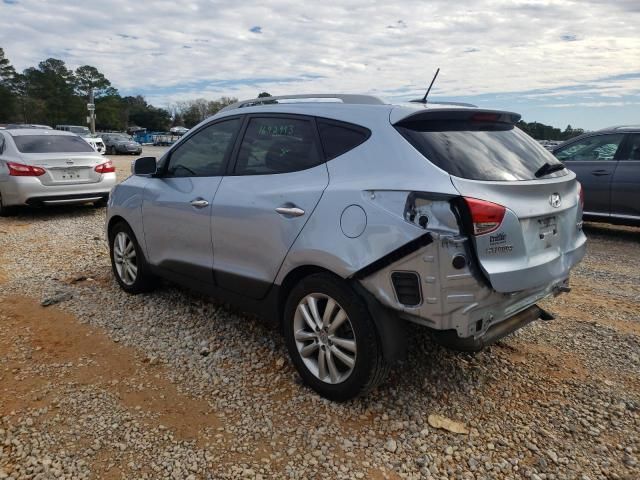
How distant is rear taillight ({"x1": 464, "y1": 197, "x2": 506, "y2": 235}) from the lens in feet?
8.05

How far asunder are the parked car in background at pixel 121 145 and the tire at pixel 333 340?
34260mm

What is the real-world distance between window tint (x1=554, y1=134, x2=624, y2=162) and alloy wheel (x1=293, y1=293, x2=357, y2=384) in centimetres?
654

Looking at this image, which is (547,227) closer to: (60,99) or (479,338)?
(479,338)

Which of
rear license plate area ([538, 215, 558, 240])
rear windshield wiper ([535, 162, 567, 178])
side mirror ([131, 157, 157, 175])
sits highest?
rear windshield wiper ([535, 162, 567, 178])

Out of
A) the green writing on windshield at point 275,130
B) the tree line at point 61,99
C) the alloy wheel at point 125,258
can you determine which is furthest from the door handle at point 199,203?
the tree line at point 61,99

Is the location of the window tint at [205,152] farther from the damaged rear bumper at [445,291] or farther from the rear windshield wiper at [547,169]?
the rear windshield wiper at [547,169]

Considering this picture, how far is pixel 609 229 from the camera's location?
8578 millimetres

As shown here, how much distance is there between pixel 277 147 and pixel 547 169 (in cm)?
170

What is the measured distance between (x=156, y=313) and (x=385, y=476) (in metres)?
2.68

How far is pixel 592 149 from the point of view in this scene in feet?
25.9

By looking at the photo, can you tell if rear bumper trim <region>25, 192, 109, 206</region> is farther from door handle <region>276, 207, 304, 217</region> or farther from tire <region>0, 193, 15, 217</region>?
door handle <region>276, 207, 304, 217</region>

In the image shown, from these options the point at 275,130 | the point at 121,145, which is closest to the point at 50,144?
the point at 275,130

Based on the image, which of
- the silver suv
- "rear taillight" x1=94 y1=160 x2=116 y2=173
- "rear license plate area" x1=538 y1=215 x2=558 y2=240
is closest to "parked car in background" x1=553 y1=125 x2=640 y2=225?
the silver suv

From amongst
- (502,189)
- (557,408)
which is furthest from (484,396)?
(502,189)
